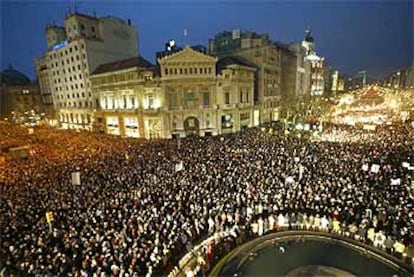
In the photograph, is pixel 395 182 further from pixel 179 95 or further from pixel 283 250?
pixel 179 95

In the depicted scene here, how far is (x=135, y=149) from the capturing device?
27781 mm

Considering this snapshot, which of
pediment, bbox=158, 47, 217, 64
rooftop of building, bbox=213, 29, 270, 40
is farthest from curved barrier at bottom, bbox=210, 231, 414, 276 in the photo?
rooftop of building, bbox=213, 29, 270, 40

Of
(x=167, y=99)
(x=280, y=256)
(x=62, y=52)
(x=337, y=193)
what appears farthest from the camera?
(x=62, y=52)

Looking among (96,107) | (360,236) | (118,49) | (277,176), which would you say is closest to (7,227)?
(277,176)

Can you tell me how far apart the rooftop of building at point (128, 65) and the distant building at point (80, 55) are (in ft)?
8.35

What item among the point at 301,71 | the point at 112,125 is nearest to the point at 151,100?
the point at 112,125

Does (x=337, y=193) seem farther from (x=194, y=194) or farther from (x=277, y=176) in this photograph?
(x=194, y=194)

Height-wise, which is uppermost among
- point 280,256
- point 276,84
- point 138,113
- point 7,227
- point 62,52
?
point 62,52

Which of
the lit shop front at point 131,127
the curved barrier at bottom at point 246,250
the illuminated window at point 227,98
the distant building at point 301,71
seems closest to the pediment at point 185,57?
the illuminated window at point 227,98

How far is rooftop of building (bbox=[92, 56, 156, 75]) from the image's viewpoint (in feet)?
134

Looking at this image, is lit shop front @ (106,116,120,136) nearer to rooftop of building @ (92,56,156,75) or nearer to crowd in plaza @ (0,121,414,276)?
rooftop of building @ (92,56,156,75)

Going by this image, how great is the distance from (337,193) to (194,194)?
7.44m

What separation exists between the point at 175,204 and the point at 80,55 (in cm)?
4842

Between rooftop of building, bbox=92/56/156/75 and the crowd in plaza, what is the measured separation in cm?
2287
